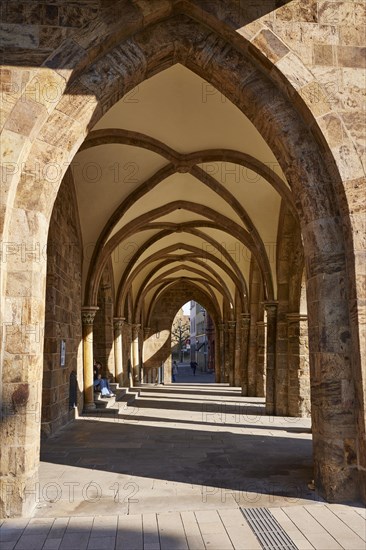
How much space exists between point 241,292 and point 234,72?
11.3 m

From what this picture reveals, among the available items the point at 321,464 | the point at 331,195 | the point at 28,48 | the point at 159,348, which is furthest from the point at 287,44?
the point at 159,348

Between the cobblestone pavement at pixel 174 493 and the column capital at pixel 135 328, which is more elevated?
the column capital at pixel 135 328

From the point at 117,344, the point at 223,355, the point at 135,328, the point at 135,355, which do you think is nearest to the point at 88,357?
the point at 117,344

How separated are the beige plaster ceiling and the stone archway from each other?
1907 mm

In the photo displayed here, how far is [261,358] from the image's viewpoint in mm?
13094

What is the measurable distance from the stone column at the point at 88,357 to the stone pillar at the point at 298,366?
173 inches

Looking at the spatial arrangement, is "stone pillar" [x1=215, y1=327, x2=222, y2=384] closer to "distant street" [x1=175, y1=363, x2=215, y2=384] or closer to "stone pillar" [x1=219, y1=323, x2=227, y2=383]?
"stone pillar" [x1=219, y1=323, x2=227, y2=383]

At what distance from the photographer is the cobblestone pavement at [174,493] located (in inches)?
133

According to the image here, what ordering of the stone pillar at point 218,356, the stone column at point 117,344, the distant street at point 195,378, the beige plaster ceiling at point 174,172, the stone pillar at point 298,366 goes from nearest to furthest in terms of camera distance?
the beige plaster ceiling at point 174,172 → the stone pillar at point 298,366 → the stone column at point 117,344 → the stone pillar at point 218,356 → the distant street at point 195,378

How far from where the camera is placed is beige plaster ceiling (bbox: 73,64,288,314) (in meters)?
7.30

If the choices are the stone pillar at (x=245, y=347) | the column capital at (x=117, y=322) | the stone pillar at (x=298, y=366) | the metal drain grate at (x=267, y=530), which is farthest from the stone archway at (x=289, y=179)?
the column capital at (x=117, y=322)

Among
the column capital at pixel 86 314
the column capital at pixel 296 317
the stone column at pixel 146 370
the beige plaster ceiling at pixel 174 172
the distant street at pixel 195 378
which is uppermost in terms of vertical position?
the beige plaster ceiling at pixel 174 172

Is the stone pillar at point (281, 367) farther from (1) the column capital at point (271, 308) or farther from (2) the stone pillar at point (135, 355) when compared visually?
(2) the stone pillar at point (135, 355)

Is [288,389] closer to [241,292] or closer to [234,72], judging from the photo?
[241,292]
